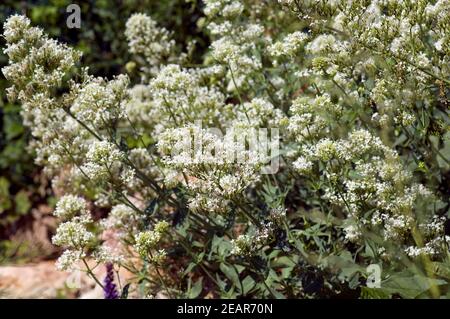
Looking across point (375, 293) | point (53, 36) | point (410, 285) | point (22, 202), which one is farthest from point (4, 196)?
point (410, 285)

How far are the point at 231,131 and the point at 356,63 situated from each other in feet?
2.38

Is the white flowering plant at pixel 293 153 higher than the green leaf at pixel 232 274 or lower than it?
higher

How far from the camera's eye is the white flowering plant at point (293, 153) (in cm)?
295

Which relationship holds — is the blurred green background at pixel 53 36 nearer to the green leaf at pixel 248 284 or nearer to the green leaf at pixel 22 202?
the green leaf at pixel 22 202

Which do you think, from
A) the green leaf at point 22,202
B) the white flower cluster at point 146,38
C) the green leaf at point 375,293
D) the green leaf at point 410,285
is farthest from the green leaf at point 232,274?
the green leaf at point 22,202

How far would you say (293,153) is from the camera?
362cm

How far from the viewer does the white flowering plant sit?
2951 millimetres

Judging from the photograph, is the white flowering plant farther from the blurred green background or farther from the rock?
the blurred green background

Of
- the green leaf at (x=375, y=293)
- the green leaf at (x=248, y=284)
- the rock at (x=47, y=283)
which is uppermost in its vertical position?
the rock at (x=47, y=283)

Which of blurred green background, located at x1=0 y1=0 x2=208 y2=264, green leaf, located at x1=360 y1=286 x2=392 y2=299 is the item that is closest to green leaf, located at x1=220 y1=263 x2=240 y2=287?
green leaf, located at x1=360 y1=286 x2=392 y2=299

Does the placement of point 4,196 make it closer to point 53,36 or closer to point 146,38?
point 53,36

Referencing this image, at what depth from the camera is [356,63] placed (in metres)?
3.35

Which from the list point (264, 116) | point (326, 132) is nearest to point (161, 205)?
point (264, 116)
